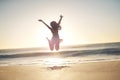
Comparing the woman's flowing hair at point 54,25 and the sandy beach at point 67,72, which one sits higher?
the woman's flowing hair at point 54,25

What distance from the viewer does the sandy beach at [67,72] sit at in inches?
106

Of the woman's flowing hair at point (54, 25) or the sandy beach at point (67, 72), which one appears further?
the woman's flowing hair at point (54, 25)

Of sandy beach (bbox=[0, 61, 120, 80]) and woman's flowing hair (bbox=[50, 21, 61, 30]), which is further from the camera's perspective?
woman's flowing hair (bbox=[50, 21, 61, 30])

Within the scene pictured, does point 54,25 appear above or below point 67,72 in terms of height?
above

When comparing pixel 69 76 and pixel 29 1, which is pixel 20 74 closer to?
pixel 69 76

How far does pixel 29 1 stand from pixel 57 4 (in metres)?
0.45

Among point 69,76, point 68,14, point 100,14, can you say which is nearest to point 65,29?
point 68,14

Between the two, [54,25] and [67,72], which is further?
[54,25]

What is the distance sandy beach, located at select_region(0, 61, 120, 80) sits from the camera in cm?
269

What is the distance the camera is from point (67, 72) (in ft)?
9.53

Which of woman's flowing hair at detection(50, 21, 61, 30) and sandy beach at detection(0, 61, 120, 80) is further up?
woman's flowing hair at detection(50, 21, 61, 30)

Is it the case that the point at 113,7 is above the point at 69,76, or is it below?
above

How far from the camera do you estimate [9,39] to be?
174 inches

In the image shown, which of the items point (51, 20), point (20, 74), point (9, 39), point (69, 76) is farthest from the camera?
point (9, 39)
